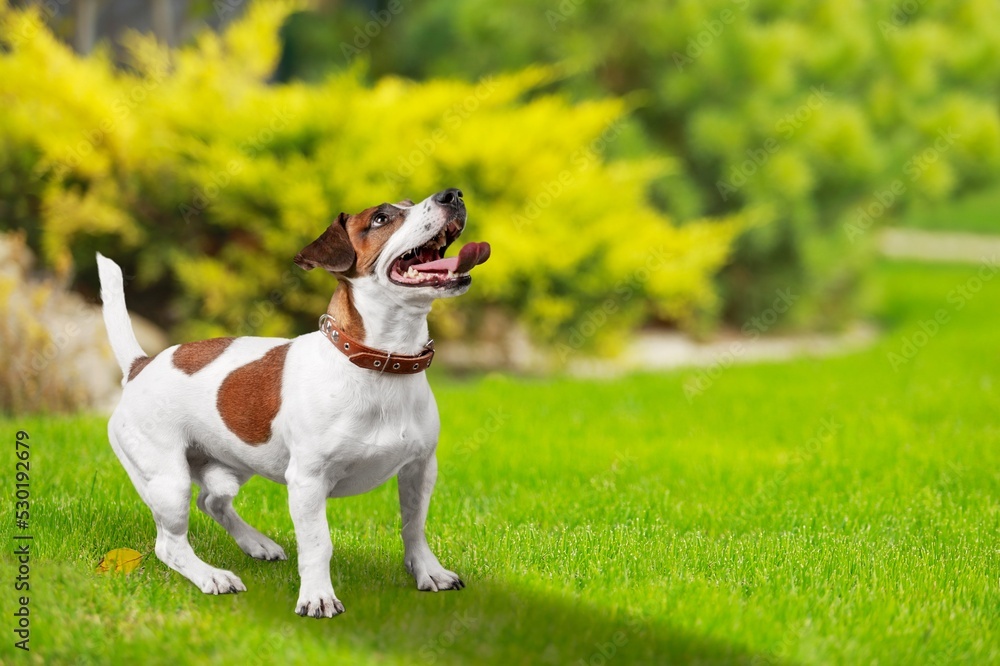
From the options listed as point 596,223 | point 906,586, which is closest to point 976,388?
point 596,223

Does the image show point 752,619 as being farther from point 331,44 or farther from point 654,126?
point 331,44

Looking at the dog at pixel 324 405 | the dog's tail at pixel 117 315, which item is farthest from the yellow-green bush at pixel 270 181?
the dog at pixel 324 405

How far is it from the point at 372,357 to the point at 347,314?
0.17 metres

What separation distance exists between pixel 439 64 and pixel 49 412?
572 cm

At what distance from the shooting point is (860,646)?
2.93 metres

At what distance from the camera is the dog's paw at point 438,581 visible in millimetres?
3268

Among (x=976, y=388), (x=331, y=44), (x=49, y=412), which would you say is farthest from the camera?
(x=331, y=44)
